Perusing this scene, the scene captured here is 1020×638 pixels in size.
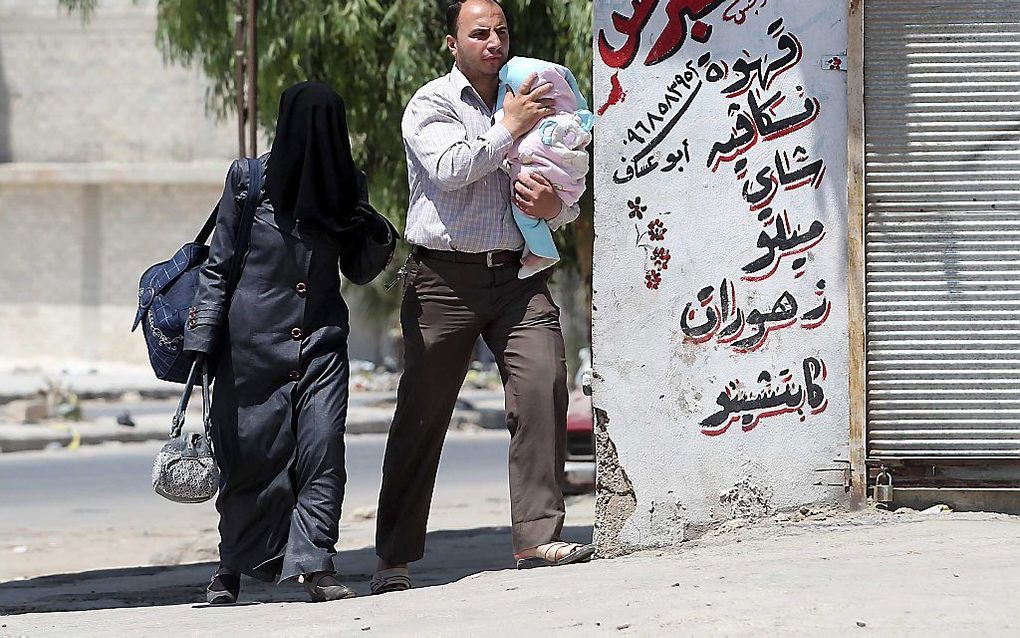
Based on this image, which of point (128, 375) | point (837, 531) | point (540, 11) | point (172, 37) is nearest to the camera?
point (837, 531)

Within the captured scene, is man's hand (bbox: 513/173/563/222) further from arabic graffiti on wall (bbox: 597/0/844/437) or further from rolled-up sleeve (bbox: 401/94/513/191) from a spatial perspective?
arabic graffiti on wall (bbox: 597/0/844/437)

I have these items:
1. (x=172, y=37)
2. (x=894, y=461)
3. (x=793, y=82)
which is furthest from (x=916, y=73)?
(x=172, y=37)

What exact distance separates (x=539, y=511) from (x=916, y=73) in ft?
6.10

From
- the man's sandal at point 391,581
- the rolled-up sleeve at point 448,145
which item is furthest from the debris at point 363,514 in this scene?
the rolled-up sleeve at point 448,145

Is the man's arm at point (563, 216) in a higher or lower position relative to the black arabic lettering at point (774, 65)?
lower

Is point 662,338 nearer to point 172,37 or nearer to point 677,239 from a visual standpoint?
point 677,239

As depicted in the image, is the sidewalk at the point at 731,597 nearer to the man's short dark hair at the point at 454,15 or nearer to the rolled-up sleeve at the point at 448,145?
the rolled-up sleeve at the point at 448,145

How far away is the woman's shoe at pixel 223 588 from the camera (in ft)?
15.9

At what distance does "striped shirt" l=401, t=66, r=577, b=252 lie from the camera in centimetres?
462

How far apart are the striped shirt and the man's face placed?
67mm

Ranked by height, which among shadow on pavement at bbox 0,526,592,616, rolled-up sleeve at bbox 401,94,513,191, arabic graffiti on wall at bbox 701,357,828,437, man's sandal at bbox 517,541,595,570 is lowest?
shadow on pavement at bbox 0,526,592,616

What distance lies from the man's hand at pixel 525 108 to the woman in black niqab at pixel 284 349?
21.6 inches

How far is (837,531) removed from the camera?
15.4 ft

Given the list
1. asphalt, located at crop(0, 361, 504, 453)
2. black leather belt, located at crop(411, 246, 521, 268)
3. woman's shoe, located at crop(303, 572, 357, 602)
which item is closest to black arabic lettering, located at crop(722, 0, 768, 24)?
black leather belt, located at crop(411, 246, 521, 268)
